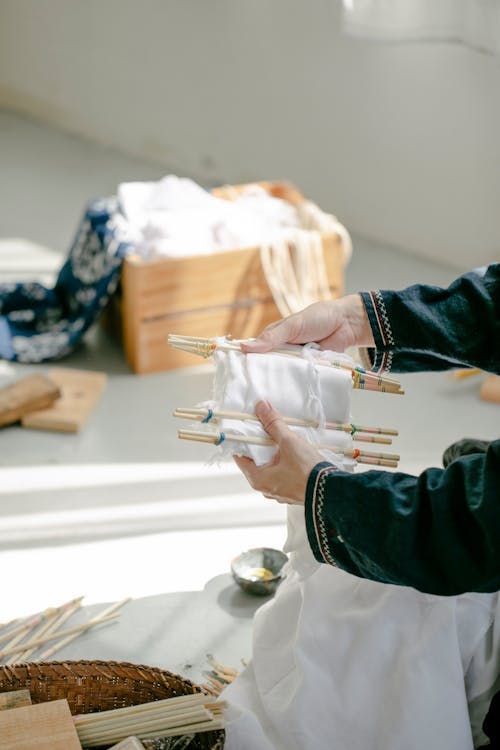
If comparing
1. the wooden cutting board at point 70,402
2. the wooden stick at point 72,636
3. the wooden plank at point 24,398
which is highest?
the wooden plank at point 24,398

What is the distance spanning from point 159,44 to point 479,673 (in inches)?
150

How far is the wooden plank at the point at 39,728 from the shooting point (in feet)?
5.15

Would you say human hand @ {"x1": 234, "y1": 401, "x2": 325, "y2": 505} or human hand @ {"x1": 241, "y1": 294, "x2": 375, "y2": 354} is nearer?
human hand @ {"x1": 234, "y1": 401, "x2": 325, "y2": 505}

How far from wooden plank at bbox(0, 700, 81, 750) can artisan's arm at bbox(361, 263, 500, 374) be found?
82 centimetres

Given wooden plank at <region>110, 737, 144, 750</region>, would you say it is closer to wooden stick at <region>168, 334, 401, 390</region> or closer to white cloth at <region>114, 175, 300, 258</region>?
wooden stick at <region>168, 334, 401, 390</region>

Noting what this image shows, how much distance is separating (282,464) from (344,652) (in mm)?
327

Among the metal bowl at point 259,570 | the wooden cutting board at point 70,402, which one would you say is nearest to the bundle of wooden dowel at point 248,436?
the metal bowl at point 259,570

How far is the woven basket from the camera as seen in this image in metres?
1.71

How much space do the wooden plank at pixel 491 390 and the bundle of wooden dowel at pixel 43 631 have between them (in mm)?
1350

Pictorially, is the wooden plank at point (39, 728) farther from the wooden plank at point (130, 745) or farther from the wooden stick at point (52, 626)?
the wooden stick at point (52, 626)

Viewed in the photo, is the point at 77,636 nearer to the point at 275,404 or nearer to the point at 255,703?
the point at 255,703

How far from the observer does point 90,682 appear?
171cm

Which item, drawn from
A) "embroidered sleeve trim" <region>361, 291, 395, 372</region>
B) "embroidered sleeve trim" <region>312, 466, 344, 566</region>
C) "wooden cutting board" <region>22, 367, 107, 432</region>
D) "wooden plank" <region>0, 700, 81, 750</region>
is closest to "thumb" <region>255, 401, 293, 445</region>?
"embroidered sleeve trim" <region>312, 466, 344, 566</region>

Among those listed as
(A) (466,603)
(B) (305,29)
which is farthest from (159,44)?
(A) (466,603)
